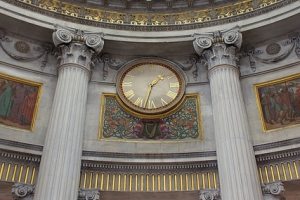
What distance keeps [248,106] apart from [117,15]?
587 centimetres

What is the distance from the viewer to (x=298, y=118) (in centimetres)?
1147

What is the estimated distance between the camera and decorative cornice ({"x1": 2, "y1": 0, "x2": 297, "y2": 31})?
42.1 feet

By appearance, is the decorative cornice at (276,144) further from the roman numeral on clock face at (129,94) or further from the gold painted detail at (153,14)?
the gold painted detail at (153,14)

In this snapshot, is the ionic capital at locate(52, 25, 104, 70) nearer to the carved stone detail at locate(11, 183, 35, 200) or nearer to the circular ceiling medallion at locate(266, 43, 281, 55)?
the carved stone detail at locate(11, 183, 35, 200)

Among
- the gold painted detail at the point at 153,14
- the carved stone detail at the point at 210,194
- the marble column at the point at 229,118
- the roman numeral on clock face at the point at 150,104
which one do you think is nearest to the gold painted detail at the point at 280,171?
the marble column at the point at 229,118

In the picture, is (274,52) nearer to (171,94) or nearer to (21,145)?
(171,94)

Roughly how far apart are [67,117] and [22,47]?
3696 millimetres

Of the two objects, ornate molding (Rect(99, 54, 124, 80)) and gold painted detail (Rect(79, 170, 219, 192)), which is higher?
ornate molding (Rect(99, 54, 124, 80))

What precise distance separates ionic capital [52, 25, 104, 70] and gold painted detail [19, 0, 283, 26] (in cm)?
96

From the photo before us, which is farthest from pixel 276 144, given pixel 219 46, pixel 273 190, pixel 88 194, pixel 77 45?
pixel 77 45

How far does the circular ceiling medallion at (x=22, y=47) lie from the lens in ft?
41.7

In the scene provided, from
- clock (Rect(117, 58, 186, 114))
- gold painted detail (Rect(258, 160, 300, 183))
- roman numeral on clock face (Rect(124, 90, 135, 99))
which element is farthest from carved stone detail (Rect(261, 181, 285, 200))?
roman numeral on clock face (Rect(124, 90, 135, 99))

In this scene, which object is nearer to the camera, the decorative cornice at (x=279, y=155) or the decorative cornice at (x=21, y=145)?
the decorative cornice at (x=21, y=145)

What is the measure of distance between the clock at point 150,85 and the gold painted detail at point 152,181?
2.36 meters
